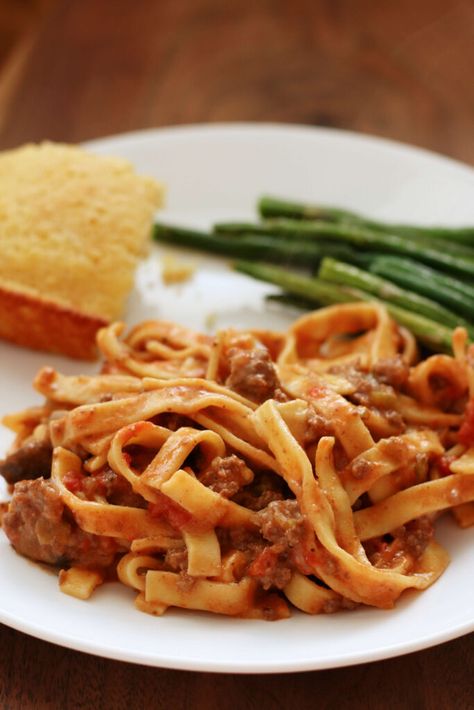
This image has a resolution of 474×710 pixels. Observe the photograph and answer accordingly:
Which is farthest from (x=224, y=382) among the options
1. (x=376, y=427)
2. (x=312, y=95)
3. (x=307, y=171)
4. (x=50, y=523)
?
(x=312, y=95)

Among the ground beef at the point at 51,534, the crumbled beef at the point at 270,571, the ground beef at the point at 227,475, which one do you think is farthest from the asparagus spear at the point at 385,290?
the ground beef at the point at 51,534

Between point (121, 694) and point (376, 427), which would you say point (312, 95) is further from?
point (121, 694)

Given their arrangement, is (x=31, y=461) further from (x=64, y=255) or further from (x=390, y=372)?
(x=390, y=372)

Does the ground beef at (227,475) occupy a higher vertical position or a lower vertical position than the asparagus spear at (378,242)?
lower

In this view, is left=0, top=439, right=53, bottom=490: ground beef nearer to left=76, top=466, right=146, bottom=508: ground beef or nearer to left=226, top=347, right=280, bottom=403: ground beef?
left=76, top=466, right=146, bottom=508: ground beef

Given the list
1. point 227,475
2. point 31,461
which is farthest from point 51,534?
point 227,475

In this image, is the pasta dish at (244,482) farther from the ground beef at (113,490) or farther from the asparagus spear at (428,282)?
the asparagus spear at (428,282)
